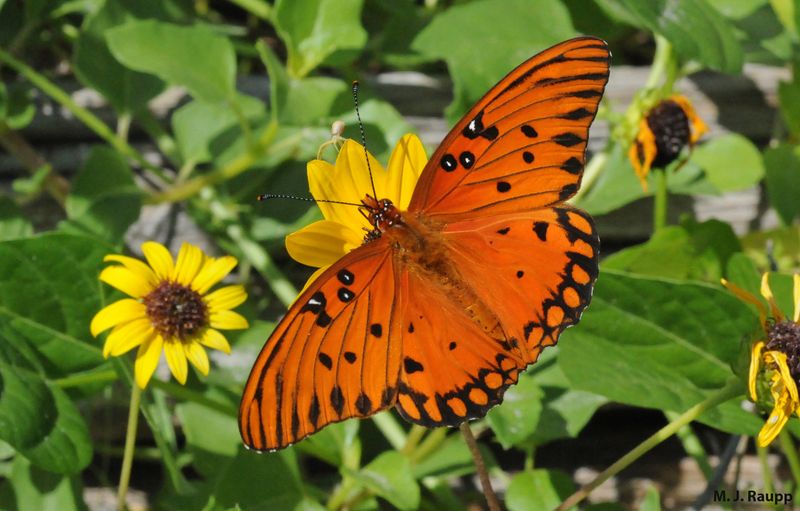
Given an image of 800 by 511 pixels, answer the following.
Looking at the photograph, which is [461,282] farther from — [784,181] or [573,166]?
[784,181]

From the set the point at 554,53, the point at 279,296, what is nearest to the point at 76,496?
the point at 279,296

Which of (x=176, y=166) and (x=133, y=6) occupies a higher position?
(x=133, y=6)

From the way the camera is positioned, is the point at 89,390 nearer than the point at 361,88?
Yes

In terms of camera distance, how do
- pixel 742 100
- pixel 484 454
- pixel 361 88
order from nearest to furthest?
pixel 484 454, pixel 361 88, pixel 742 100

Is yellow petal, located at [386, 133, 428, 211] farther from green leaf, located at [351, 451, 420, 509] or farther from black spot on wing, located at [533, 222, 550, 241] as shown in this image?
green leaf, located at [351, 451, 420, 509]

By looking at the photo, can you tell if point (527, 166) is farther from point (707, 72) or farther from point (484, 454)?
point (707, 72)

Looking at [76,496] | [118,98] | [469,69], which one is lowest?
[76,496]
